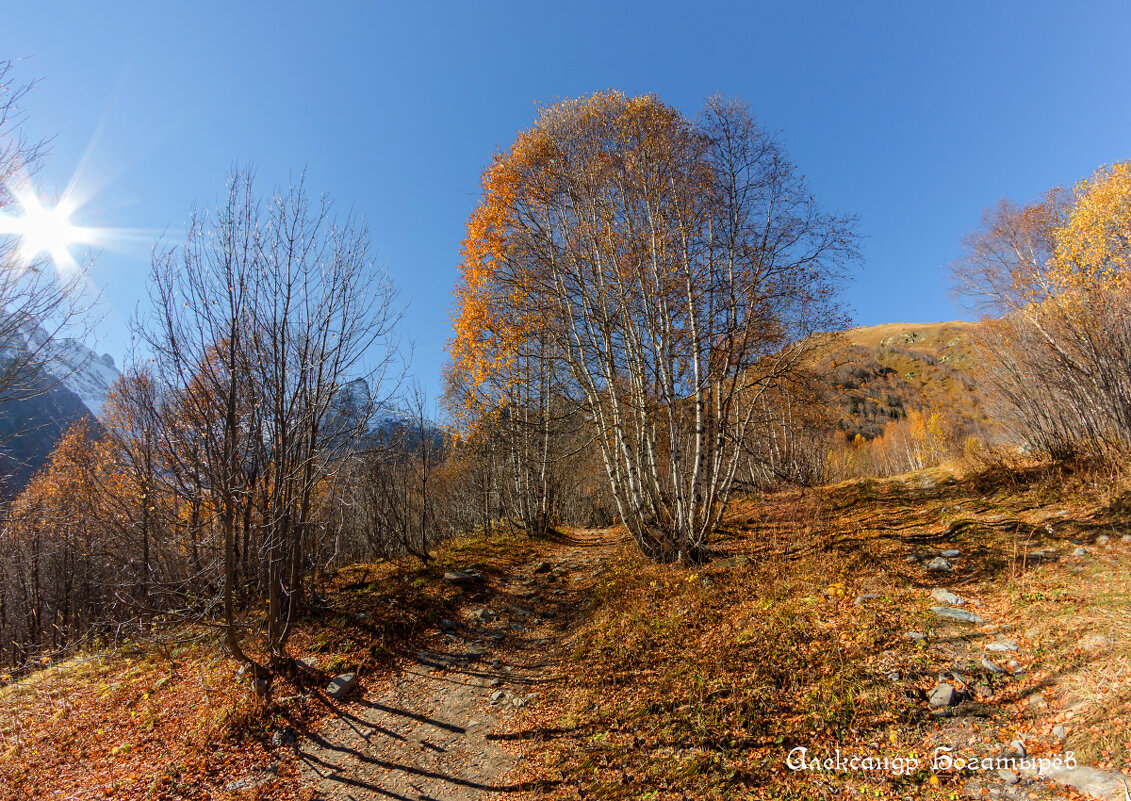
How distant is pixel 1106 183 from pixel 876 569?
17377mm

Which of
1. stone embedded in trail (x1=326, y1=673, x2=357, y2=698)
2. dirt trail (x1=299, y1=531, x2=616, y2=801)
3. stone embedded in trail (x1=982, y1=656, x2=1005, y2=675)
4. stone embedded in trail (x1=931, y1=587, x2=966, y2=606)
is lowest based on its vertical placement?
dirt trail (x1=299, y1=531, x2=616, y2=801)

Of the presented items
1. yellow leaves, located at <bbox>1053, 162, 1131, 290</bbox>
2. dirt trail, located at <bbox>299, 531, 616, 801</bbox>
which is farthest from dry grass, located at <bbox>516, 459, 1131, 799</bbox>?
→ yellow leaves, located at <bbox>1053, 162, 1131, 290</bbox>

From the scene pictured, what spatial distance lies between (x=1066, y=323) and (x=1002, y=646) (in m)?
8.86

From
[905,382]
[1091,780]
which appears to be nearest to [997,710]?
[1091,780]

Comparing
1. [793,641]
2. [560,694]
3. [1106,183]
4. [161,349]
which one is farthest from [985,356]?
[161,349]

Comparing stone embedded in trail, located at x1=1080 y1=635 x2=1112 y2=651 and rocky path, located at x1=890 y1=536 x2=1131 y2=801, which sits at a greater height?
stone embedded in trail, located at x1=1080 y1=635 x2=1112 y2=651

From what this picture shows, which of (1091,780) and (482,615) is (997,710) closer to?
(1091,780)

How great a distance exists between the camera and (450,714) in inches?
213

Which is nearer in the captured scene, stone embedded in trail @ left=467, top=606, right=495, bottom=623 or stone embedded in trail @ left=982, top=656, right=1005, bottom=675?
stone embedded in trail @ left=982, top=656, right=1005, bottom=675

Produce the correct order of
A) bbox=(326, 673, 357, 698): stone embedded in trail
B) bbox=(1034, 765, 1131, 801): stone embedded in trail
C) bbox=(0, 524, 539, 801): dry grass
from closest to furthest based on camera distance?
bbox=(1034, 765, 1131, 801): stone embedded in trail < bbox=(0, 524, 539, 801): dry grass < bbox=(326, 673, 357, 698): stone embedded in trail

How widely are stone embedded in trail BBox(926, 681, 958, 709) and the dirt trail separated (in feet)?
12.9

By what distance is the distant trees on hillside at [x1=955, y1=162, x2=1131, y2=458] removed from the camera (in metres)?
8.22

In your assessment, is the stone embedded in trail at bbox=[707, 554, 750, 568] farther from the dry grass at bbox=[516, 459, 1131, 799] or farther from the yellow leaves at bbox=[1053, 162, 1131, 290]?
the yellow leaves at bbox=[1053, 162, 1131, 290]

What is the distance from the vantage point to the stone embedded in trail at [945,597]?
5203mm
